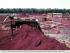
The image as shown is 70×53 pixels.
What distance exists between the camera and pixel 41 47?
4.30 ft

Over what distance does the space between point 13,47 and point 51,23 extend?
1.61ft

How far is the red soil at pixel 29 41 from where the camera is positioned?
1.31 m

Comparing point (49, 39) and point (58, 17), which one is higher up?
point (58, 17)

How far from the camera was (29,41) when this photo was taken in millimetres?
1319

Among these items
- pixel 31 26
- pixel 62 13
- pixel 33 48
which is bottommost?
pixel 33 48

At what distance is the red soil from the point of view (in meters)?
1.31

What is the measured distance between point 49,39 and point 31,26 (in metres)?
0.24

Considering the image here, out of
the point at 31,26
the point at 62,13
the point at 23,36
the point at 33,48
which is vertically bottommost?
the point at 33,48

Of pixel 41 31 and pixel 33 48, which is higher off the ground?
pixel 41 31
